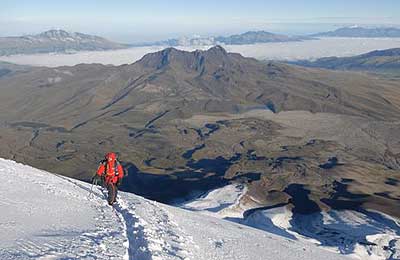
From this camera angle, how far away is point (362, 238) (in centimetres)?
6194

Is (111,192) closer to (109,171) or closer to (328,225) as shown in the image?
(109,171)

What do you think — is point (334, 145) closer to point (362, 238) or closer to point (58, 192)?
point (362, 238)

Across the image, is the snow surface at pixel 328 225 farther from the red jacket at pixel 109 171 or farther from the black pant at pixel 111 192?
the red jacket at pixel 109 171

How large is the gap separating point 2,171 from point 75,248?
635 inches

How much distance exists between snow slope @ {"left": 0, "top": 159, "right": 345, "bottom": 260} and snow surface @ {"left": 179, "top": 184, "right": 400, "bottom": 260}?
3298cm

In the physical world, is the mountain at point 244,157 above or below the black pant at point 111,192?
below

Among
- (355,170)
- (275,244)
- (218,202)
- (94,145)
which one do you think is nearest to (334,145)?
(355,170)

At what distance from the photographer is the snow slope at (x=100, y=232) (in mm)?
16391

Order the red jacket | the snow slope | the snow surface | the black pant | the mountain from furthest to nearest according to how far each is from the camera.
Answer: the mountain
the snow surface
the black pant
the red jacket
the snow slope

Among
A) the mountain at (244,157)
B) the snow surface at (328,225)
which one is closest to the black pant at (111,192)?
the snow surface at (328,225)

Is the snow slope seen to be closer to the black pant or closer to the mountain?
the black pant

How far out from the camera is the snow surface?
57.9 metres

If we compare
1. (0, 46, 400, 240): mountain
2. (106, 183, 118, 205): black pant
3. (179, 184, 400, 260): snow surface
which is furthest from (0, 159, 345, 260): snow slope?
(0, 46, 400, 240): mountain

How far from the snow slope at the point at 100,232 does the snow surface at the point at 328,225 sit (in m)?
33.0
